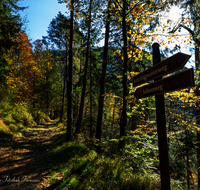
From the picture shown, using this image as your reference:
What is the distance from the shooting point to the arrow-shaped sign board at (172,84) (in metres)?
1.93

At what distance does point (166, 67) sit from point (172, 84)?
1.35 ft

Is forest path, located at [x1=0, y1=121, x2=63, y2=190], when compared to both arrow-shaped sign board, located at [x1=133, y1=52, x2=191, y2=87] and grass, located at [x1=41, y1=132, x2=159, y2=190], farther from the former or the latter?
arrow-shaped sign board, located at [x1=133, y1=52, x2=191, y2=87]

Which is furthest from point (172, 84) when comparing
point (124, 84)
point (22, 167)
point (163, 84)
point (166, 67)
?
point (22, 167)

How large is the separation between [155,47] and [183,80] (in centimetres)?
126

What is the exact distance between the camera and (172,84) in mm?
2188

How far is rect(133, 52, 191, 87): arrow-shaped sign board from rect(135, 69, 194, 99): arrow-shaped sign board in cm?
16

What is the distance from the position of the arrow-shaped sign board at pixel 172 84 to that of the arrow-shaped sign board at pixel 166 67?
0.54 ft

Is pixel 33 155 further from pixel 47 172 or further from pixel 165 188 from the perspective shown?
pixel 165 188

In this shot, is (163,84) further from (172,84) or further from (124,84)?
(124,84)

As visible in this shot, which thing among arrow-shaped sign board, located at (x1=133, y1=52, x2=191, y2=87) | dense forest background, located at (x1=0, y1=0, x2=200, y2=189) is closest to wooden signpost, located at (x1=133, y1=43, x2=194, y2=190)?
arrow-shaped sign board, located at (x1=133, y1=52, x2=191, y2=87)

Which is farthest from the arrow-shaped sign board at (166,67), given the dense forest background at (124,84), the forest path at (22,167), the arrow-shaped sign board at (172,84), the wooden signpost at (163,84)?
the forest path at (22,167)

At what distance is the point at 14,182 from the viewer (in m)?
4.09

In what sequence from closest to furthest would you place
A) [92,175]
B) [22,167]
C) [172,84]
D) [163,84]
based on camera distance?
[172,84] → [163,84] → [92,175] → [22,167]

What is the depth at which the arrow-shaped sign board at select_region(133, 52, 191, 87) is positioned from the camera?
2.10 meters
